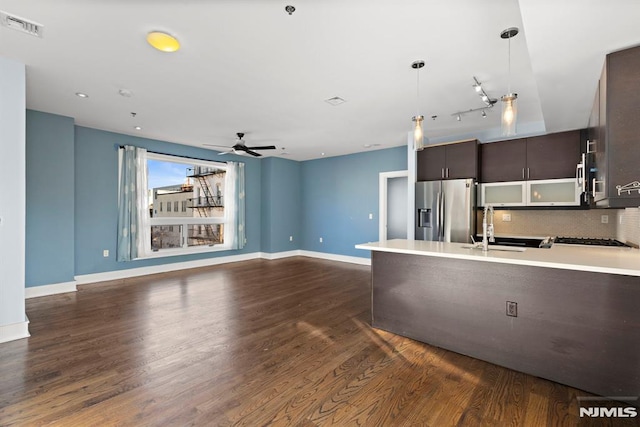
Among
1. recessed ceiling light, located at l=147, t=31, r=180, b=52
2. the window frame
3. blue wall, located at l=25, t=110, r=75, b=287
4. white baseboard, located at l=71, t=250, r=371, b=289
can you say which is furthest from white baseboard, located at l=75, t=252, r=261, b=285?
recessed ceiling light, located at l=147, t=31, r=180, b=52

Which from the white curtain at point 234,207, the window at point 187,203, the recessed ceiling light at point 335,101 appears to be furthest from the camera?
the white curtain at point 234,207

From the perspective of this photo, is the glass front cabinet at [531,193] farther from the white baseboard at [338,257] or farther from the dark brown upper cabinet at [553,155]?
the white baseboard at [338,257]

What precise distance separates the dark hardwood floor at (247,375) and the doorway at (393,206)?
129 inches

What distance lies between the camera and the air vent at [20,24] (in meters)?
2.17

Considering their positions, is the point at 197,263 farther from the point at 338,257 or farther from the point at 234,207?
the point at 338,257

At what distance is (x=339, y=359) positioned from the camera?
2457mm

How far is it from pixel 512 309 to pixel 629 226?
2016 mm

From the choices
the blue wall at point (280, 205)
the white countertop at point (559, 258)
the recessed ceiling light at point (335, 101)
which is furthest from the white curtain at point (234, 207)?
the white countertop at point (559, 258)

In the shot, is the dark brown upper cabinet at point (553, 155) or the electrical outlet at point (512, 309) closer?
the electrical outlet at point (512, 309)

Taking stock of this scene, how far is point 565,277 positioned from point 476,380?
0.97 meters

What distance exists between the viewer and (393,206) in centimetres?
680

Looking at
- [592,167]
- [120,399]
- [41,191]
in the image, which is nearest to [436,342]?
[592,167]

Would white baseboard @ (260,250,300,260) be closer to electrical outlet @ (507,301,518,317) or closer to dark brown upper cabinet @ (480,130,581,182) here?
dark brown upper cabinet @ (480,130,581,182)

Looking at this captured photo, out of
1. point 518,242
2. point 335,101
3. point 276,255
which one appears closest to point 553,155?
point 518,242
